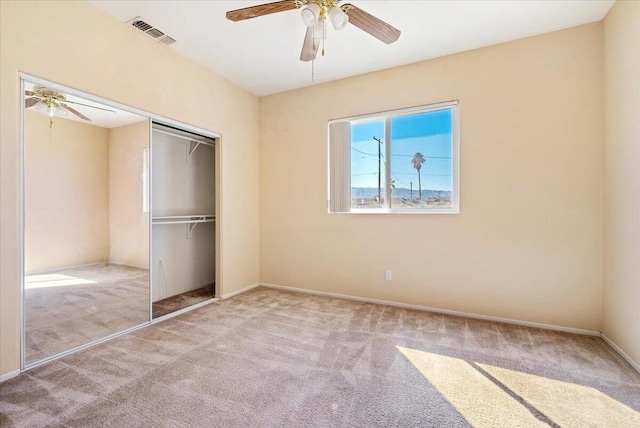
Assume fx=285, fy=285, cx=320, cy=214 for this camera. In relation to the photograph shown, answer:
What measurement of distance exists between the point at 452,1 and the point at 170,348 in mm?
3862

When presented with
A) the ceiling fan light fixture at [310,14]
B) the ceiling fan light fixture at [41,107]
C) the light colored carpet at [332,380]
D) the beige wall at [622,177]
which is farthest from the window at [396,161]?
the ceiling fan light fixture at [41,107]

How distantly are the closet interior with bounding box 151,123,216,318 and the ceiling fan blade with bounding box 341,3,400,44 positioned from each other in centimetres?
236

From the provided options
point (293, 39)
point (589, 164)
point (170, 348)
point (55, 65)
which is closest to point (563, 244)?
point (589, 164)

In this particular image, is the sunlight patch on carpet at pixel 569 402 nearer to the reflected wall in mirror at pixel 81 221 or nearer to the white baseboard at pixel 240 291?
the white baseboard at pixel 240 291

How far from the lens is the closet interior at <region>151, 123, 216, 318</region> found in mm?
3377

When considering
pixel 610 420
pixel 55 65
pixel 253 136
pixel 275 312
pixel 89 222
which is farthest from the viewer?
pixel 253 136

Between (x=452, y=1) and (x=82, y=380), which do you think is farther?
(x=452, y=1)

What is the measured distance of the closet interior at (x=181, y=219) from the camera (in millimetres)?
3377

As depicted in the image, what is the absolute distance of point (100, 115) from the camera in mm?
2641

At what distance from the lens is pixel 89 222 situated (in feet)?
8.67

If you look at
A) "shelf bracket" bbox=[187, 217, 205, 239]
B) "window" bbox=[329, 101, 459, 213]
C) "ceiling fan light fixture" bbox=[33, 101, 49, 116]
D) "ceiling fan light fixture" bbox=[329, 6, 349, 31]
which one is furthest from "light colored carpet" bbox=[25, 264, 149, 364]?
"ceiling fan light fixture" bbox=[329, 6, 349, 31]

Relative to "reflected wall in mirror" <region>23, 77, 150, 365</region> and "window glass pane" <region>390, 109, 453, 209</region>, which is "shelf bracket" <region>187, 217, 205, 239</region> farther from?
"window glass pane" <region>390, 109, 453, 209</region>

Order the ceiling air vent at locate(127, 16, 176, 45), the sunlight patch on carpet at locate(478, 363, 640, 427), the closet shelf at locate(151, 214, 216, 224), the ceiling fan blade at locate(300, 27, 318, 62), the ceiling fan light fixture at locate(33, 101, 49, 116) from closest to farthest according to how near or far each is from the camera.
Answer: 1. the sunlight patch on carpet at locate(478, 363, 640, 427)
2. the ceiling fan light fixture at locate(33, 101, 49, 116)
3. the ceiling fan blade at locate(300, 27, 318, 62)
4. the ceiling air vent at locate(127, 16, 176, 45)
5. the closet shelf at locate(151, 214, 216, 224)

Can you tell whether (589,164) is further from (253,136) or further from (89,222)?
Answer: (89,222)
